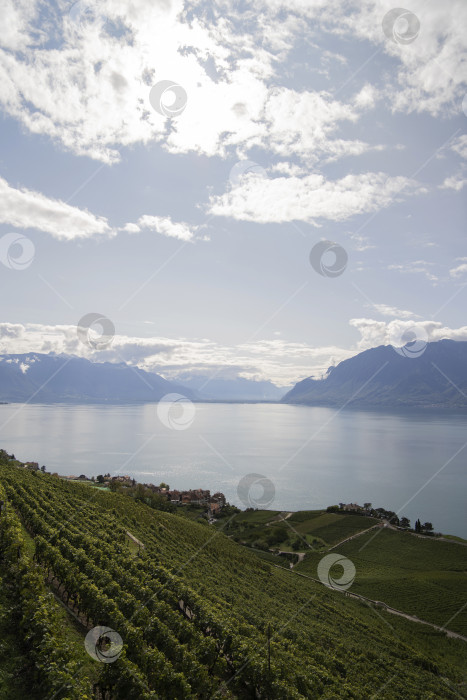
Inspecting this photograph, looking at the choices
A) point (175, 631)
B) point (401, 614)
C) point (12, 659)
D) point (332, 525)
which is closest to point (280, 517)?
point (332, 525)

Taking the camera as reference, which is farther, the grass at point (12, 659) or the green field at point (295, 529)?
the green field at point (295, 529)

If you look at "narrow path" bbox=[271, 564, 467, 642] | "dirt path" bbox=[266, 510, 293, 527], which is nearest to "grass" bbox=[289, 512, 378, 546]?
"dirt path" bbox=[266, 510, 293, 527]

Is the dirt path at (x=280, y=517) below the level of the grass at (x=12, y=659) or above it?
above

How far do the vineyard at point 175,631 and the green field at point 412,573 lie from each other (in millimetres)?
7503

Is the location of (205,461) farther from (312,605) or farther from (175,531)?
(312,605)

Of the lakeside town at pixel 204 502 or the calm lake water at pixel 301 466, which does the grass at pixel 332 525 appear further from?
the calm lake water at pixel 301 466

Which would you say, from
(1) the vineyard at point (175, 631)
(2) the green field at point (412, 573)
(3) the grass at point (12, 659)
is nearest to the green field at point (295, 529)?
(2) the green field at point (412, 573)

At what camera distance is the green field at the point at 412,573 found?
148 feet

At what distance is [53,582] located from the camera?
2198 cm

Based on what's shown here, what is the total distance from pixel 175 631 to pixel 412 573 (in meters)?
53.3

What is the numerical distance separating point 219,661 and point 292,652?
5600 millimetres

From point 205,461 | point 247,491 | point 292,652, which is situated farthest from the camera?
point 205,461

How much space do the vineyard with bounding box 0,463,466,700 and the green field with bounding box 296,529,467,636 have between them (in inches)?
295

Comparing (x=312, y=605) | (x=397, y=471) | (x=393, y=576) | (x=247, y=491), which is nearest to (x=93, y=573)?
(x=312, y=605)
